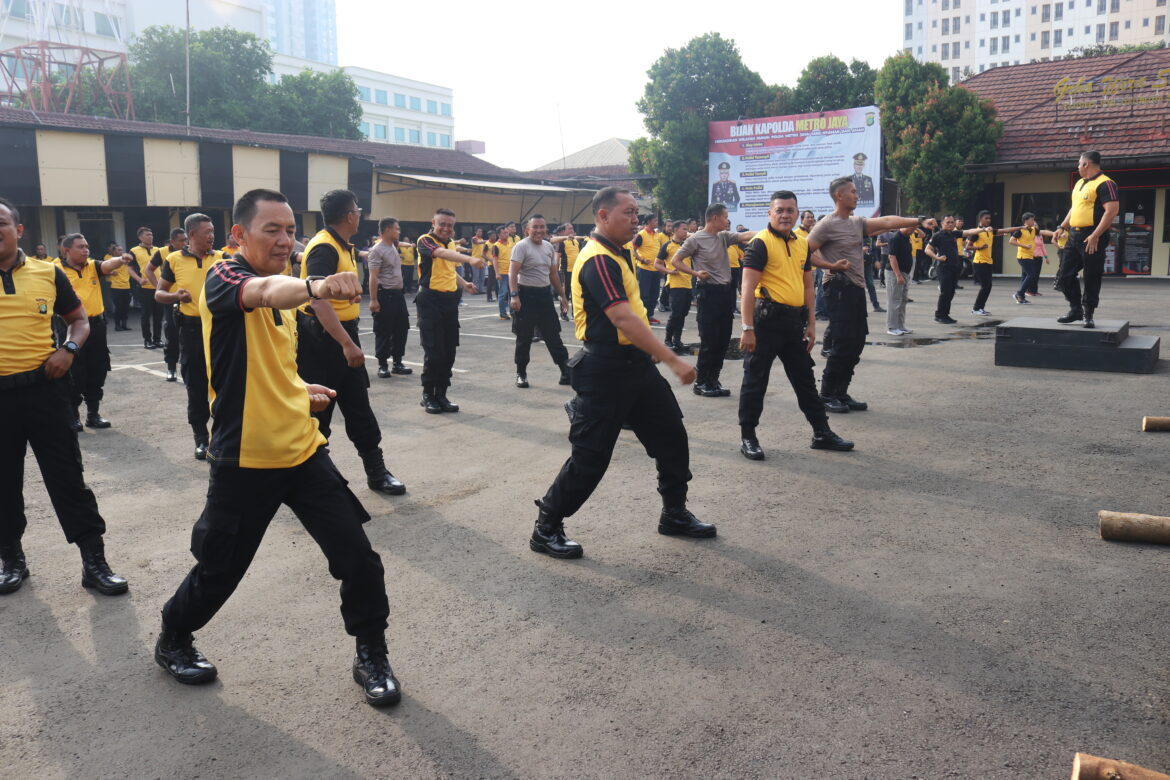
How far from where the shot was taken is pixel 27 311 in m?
4.38

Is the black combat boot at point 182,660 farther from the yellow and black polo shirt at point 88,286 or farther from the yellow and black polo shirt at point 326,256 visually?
the yellow and black polo shirt at point 88,286

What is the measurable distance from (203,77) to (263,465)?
44914 mm

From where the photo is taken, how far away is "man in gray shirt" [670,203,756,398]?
925 centimetres

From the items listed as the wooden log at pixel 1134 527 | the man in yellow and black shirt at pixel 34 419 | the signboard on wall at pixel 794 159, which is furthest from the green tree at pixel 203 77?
the wooden log at pixel 1134 527

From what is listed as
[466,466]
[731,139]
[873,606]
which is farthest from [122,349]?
[731,139]

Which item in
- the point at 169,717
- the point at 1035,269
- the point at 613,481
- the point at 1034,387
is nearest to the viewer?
the point at 169,717

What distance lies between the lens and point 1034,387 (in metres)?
9.02

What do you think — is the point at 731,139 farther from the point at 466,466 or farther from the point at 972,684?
the point at 972,684

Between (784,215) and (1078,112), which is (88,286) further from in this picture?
(1078,112)

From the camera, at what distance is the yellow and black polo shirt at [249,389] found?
10.2ft

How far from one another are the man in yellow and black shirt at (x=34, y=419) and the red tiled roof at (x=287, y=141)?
17.5 meters

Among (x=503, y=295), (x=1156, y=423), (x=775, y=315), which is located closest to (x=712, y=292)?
(x=775, y=315)

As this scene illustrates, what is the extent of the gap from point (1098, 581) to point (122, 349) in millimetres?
14313

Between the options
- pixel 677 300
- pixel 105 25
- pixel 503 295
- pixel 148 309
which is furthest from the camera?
pixel 105 25
